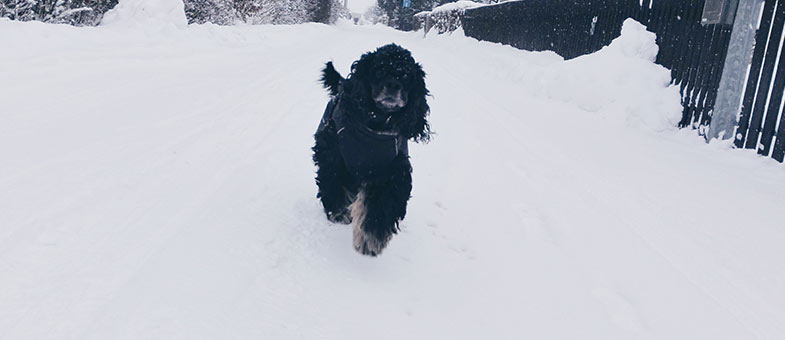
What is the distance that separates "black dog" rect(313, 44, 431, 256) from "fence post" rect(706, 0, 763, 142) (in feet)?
15.9

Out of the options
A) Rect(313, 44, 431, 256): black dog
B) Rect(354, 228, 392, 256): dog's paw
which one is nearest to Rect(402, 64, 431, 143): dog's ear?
Rect(313, 44, 431, 256): black dog

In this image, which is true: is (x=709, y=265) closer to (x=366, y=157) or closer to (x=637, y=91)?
(x=366, y=157)

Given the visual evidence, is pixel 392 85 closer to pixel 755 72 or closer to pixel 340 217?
pixel 340 217

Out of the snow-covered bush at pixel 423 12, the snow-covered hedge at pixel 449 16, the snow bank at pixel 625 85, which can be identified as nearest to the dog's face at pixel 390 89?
the snow bank at pixel 625 85

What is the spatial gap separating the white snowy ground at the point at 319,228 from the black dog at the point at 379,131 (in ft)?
0.73

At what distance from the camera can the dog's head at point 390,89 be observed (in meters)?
2.83

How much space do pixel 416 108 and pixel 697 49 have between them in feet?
20.0

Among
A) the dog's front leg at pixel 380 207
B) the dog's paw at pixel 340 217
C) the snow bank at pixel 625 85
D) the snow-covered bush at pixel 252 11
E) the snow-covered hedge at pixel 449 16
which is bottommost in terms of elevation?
the dog's paw at pixel 340 217

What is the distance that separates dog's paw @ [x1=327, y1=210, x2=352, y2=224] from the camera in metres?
3.28

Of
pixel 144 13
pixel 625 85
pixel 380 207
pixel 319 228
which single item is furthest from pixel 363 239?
pixel 144 13

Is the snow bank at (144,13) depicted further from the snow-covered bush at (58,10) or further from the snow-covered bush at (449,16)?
the snow-covered bush at (449,16)

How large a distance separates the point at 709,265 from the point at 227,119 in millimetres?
4353

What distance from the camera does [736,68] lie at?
6176 millimetres

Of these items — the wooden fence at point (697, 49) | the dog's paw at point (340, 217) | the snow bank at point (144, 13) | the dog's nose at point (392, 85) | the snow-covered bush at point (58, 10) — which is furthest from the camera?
the snow bank at point (144, 13)
